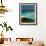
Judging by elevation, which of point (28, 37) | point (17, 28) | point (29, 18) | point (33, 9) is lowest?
point (28, 37)

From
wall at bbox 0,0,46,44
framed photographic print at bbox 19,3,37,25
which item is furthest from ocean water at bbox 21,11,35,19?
wall at bbox 0,0,46,44

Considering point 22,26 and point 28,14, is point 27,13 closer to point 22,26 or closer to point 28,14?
point 28,14

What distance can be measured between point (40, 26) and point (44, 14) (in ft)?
1.42

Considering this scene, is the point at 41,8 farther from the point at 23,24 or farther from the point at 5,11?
the point at 5,11

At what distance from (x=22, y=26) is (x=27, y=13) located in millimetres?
481

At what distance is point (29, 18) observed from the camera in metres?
4.59

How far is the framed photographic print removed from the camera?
4570mm

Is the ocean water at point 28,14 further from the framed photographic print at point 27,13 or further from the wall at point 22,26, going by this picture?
the wall at point 22,26

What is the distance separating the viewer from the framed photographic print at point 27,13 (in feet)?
15.0

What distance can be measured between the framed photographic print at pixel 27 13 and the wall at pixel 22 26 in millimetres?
104

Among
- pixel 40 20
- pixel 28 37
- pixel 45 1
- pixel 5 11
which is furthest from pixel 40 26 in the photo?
pixel 5 11

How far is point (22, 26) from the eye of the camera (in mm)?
4621

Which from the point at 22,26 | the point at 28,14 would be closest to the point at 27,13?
the point at 28,14

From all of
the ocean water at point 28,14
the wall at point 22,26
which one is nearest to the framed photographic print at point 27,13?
the ocean water at point 28,14
